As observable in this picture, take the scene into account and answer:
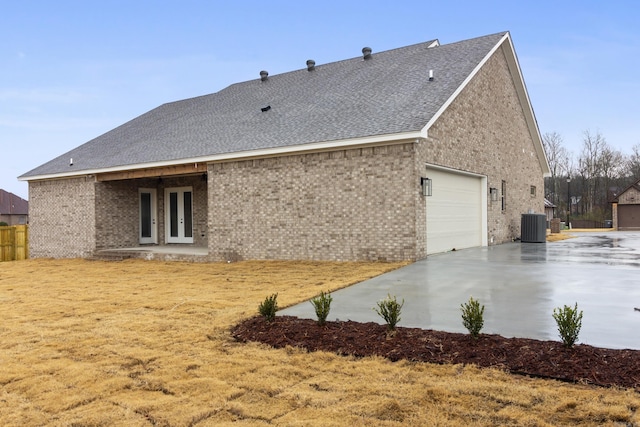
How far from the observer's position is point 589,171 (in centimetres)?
5012

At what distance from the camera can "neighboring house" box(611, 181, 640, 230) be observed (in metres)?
33.5

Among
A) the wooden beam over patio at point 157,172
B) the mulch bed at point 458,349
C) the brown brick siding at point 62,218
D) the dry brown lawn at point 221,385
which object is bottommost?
the dry brown lawn at point 221,385

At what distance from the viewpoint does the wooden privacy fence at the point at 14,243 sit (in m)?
19.8

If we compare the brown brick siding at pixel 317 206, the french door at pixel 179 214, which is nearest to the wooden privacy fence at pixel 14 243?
the french door at pixel 179 214

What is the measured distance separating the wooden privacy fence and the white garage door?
54.7 feet

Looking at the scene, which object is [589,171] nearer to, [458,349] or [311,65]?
[311,65]

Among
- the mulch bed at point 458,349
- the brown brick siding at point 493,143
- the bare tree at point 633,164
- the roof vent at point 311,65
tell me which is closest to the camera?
the mulch bed at point 458,349

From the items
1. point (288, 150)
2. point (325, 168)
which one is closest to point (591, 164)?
point (325, 168)

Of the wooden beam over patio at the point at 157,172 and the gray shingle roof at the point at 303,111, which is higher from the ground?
the gray shingle roof at the point at 303,111

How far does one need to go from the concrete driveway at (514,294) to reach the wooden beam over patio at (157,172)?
760 cm

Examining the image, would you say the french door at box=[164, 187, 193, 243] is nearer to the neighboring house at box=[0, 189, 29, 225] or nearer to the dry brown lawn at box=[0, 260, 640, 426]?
the dry brown lawn at box=[0, 260, 640, 426]

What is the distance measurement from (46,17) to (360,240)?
13.0 metres

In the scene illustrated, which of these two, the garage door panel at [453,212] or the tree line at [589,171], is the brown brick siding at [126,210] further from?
the tree line at [589,171]

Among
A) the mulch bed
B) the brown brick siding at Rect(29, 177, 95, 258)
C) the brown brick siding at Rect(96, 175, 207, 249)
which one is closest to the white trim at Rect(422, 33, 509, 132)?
the mulch bed
